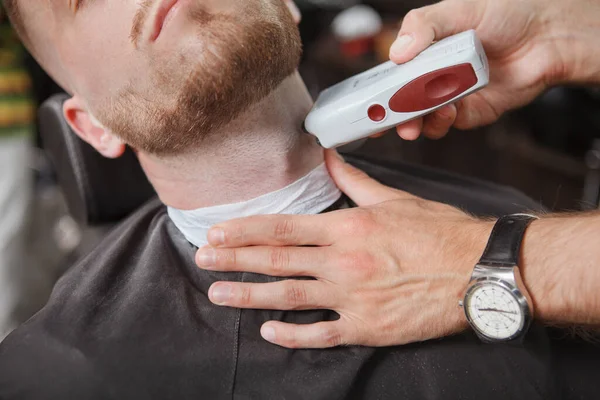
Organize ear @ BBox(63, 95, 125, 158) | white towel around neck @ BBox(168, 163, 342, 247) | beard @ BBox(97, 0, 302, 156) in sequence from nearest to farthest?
beard @ BBox(97, 0, 302, 156)
white towel around neck @ BBox(168, 163, 342, 247)
ear @ BBox(63, 95, 125, 158)

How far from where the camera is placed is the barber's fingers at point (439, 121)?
137 cm

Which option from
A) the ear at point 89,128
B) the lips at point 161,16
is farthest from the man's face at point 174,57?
the ear at point 89,128

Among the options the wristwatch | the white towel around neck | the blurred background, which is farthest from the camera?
the blurred background

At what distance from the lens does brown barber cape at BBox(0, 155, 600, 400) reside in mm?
1052

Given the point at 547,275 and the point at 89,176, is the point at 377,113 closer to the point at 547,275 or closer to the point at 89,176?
the point at 547,275

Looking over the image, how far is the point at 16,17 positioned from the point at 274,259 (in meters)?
0.76

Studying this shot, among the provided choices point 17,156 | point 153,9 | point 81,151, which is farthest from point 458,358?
point 17,156

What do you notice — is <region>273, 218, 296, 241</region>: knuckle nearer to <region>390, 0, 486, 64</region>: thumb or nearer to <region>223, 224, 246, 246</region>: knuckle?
<region>223, 224, 246, 246</region>: knuckle

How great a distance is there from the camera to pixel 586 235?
1024 mm

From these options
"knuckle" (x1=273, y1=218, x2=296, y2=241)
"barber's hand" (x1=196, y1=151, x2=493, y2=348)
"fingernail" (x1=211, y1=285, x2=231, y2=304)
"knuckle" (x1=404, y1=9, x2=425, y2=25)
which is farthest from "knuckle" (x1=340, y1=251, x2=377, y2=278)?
"knuckle" (x1=404, y1=9, x2=425, y2=25)

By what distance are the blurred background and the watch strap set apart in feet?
4.07

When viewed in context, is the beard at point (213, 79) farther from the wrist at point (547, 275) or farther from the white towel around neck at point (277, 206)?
the wrist at point (547, 275)

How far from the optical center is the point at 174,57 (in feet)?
3.63

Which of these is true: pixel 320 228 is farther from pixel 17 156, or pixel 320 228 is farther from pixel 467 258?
pixel 17 156
